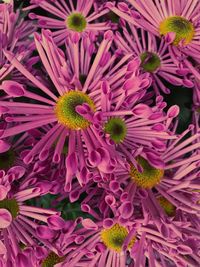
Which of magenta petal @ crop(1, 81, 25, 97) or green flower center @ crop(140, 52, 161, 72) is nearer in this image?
magenta petal @ crop(1, 81, 25, 97)

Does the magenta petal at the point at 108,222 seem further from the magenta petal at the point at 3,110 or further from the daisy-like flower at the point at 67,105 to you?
the magenta petal at the point at 3,110

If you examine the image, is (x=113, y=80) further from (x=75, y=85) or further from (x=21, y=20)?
(x=21, y=20)

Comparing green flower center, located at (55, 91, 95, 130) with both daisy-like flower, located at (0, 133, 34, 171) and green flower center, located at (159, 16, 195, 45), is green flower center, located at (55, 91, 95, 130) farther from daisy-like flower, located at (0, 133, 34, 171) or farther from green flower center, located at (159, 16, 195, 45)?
green flower center, located at (159, 16, 195, 45)

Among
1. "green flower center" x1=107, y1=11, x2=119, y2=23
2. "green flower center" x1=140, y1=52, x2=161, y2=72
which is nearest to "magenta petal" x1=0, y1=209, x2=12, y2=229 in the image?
"green flower center" x1=140, y1=52, x2=161, y2=72

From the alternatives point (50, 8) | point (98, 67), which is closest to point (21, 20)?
point (50, 8)

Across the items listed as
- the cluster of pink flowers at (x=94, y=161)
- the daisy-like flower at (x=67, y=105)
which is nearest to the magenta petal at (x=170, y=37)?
the cluster of pink flowers at (x=94, y=161)

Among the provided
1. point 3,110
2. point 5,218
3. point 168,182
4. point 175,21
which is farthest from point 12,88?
point 175,21

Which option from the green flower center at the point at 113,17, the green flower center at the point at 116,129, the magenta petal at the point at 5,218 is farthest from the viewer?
the green flower center at the point at 113,17
